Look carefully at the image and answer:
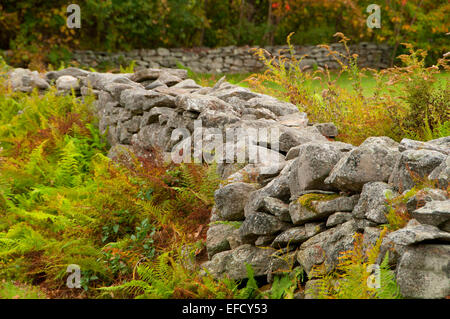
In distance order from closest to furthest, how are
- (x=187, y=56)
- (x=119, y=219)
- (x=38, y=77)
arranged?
1. (x=119, y=219)
2. (x=38, y=77)
3. (x=187, y=56)

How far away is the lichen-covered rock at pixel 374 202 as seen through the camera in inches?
106

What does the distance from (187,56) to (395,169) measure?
52.5ft

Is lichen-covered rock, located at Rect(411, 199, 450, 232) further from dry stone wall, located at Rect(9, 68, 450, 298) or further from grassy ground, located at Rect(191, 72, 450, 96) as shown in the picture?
grassy ground, located at Rect(191, 72, 450, 96)

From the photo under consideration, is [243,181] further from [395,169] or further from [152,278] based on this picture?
[395,169]

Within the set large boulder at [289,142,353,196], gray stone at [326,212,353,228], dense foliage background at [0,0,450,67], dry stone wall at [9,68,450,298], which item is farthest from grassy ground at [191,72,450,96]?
gray stone at [326,212,353,228]

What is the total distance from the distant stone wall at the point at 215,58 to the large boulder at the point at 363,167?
15350 mm

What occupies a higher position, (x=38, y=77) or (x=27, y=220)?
(x=38, y=77)

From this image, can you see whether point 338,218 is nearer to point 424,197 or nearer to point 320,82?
point 424,197

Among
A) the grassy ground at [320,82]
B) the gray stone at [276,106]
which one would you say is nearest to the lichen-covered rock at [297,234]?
the gray stone at [276,106]

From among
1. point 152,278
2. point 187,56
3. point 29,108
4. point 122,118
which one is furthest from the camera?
point 187,56

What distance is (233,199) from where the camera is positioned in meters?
3.62

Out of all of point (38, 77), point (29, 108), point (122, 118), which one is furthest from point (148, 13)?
point (122, 118)

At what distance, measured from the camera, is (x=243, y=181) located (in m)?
3.83

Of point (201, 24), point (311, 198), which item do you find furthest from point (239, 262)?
point (201, 24)
